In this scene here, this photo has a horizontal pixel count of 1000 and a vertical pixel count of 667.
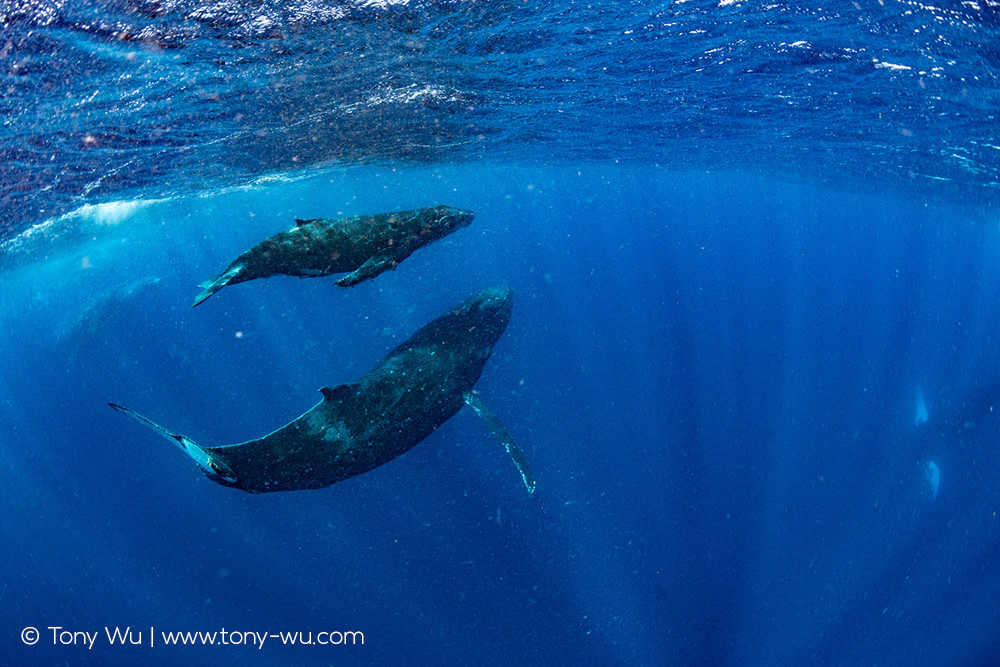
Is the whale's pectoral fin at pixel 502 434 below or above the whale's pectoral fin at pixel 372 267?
below

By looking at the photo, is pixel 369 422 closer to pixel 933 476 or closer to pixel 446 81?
pixel 446 81

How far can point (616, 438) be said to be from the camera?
30.5 metres

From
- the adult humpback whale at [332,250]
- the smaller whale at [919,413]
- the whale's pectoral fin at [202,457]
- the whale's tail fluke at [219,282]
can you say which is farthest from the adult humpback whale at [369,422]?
the smaller whale at [919,413]

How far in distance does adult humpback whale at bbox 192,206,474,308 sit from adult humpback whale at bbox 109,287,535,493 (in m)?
1.38

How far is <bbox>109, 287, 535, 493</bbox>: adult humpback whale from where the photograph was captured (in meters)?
5.16

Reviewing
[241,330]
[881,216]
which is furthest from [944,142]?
[241,330]

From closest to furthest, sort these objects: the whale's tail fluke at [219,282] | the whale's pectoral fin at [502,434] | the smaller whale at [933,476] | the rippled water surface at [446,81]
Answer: the whale's tail fluke at [219,282]
the whale's pectoral fin at [502,434]
the rippled water surface at [446,81]
the smaller whale at [933,476]

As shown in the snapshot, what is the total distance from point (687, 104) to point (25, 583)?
55.6 meters

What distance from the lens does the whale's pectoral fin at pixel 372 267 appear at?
500 cm

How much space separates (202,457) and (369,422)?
1789mm

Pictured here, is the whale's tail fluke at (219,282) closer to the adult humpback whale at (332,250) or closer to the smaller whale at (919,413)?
the adult humpback whale at (332,250)

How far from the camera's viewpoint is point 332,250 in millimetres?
5141

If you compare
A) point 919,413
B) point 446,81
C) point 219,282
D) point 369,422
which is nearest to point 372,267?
point 219,282

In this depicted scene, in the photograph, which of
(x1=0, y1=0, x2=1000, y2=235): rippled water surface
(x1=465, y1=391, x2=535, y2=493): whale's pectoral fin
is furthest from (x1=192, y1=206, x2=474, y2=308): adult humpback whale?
(x1=0, y1=0, x2=1000, y2=235): rippled water surface
